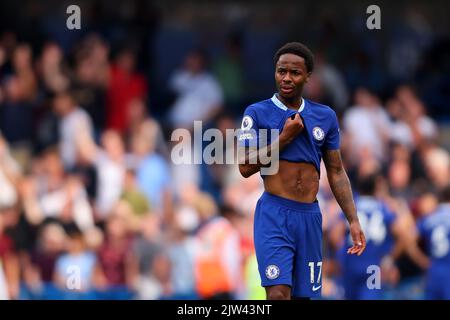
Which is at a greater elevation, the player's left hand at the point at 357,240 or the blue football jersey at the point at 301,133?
the blue football jersey at the point at 301,133

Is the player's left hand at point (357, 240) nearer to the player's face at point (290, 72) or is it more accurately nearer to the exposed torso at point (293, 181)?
the exposed torso at point (293, 181)

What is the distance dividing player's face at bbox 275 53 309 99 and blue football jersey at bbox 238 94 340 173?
0.56 ft

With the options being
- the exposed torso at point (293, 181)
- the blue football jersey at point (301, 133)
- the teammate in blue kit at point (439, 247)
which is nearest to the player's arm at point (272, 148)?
the blue football jersey at point (301, 133)

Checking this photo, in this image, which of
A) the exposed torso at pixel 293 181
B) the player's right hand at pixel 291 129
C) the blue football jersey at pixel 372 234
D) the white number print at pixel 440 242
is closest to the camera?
the player's right hand at pixel 291 129

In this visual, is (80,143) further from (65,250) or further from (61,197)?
(65,250)

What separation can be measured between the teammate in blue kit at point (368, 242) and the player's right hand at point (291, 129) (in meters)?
5.63

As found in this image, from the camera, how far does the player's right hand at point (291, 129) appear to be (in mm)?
9547

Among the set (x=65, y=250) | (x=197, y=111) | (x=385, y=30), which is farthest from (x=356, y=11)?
(x=65, y=250)

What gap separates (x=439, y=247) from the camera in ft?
50.5

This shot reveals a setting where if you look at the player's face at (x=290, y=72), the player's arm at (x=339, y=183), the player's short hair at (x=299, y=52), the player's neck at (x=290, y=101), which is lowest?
the player's arm at (x=339, y=183)

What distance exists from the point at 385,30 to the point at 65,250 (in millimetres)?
6594

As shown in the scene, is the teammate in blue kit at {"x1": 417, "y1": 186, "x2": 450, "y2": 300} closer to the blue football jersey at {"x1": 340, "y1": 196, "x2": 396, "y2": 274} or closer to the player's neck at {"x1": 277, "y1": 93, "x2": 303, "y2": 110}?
the blue football jersey at {"x1": 340, "y1": 196, "x2": 396, "y2": 274}

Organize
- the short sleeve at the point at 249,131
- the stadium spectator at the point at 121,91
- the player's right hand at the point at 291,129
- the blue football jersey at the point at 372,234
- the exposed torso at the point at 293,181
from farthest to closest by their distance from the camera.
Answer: the stadium spectator at the point at 121,91 < the blue football jersey at the point at 372,234 < the exposed torso at the point at 293,181 < the short sleeve at the point at 249,131 < the player's right hand at the point at 291,129

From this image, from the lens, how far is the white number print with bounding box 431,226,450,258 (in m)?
15.3
